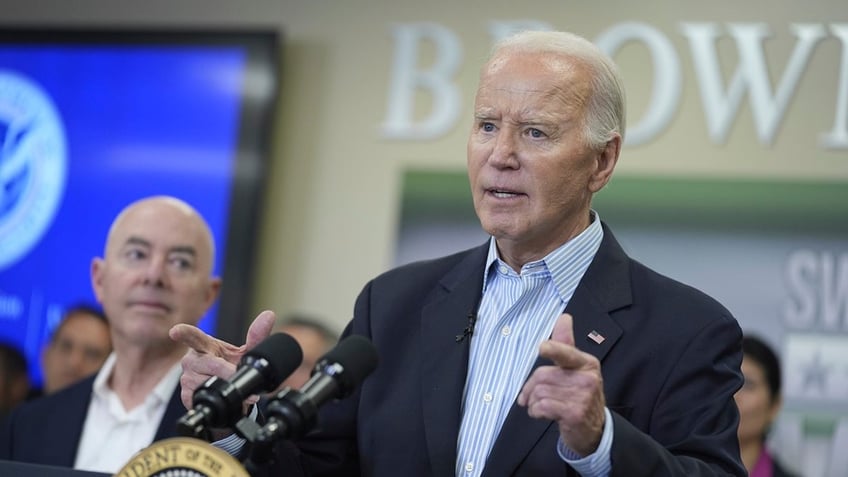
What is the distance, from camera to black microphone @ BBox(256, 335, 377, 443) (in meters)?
1.77

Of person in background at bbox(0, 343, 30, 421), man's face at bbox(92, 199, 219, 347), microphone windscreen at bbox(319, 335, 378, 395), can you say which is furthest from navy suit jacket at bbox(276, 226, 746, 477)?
person in background at bbox(0, 343, 30, 421)

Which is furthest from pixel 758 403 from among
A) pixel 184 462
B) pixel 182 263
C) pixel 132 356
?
pixel 184 462

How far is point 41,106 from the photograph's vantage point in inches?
237

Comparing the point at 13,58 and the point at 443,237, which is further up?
the point at 13,58

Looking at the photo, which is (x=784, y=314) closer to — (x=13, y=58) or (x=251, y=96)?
(x=251, y=96)

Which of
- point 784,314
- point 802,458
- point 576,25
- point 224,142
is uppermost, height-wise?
point 576,25

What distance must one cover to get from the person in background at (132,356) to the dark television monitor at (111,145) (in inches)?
73.9

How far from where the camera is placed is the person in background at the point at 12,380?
5629 mm

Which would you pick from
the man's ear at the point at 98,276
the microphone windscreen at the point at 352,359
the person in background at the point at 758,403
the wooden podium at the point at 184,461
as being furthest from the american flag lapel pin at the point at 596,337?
the person in background at the point at 758,403

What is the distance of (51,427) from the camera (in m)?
3.51

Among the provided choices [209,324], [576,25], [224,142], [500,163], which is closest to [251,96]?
[224,142]

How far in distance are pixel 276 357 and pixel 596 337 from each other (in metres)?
0.66

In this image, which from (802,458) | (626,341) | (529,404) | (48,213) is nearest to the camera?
(529,404)

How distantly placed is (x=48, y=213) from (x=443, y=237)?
6.19ft
